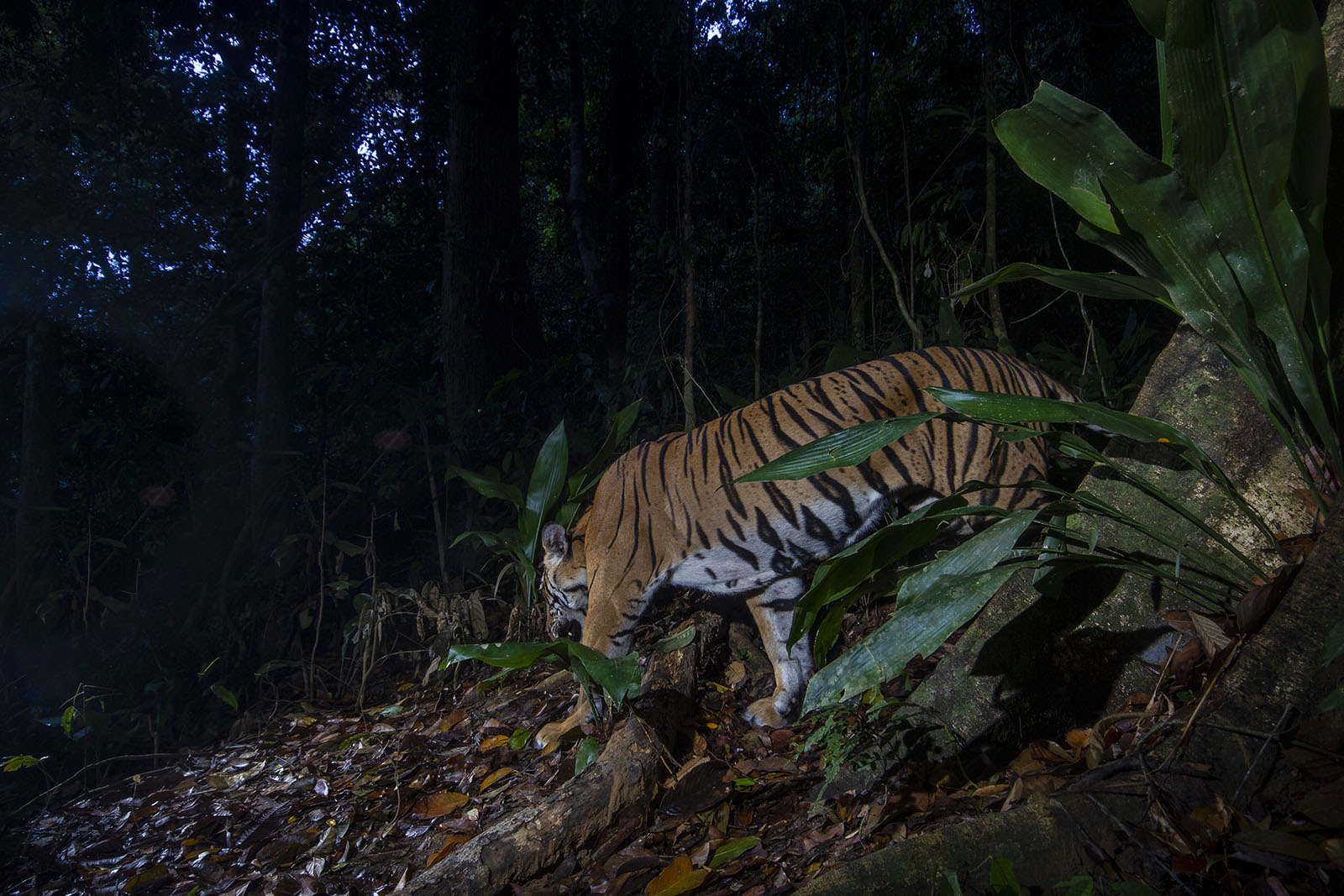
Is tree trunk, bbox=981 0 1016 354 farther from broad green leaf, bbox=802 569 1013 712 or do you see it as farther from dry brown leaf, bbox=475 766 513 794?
dry brown leaf, bbox=475 766 513 794

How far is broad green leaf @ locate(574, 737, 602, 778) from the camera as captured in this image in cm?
267

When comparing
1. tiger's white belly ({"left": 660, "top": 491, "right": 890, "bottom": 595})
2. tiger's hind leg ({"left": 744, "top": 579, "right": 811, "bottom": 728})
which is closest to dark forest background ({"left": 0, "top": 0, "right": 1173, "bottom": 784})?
tiger's white belly ({"left": 660, "top": 491, "right": 890, "bottom": 595})

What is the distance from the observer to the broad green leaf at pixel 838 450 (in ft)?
5.94

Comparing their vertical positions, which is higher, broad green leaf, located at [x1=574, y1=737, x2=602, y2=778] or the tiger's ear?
the tiger's ear

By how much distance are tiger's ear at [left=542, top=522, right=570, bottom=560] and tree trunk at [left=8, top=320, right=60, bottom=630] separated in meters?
4.30

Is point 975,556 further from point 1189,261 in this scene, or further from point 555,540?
point 555,540

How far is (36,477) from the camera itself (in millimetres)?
5477

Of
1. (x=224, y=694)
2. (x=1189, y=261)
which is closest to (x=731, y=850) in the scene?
(x=1189, y=261)

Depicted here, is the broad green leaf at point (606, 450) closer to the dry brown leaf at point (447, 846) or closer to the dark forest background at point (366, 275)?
the dark forest background at point (366, 275)

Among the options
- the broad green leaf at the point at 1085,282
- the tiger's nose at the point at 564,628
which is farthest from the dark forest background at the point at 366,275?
the broad green leaf at the point at 1085,282

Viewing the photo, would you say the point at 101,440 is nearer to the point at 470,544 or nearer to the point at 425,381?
the point at 425,381

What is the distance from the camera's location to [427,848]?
277cm

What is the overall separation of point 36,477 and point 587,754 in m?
5.53

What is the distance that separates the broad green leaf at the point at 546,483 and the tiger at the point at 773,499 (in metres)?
0.32
